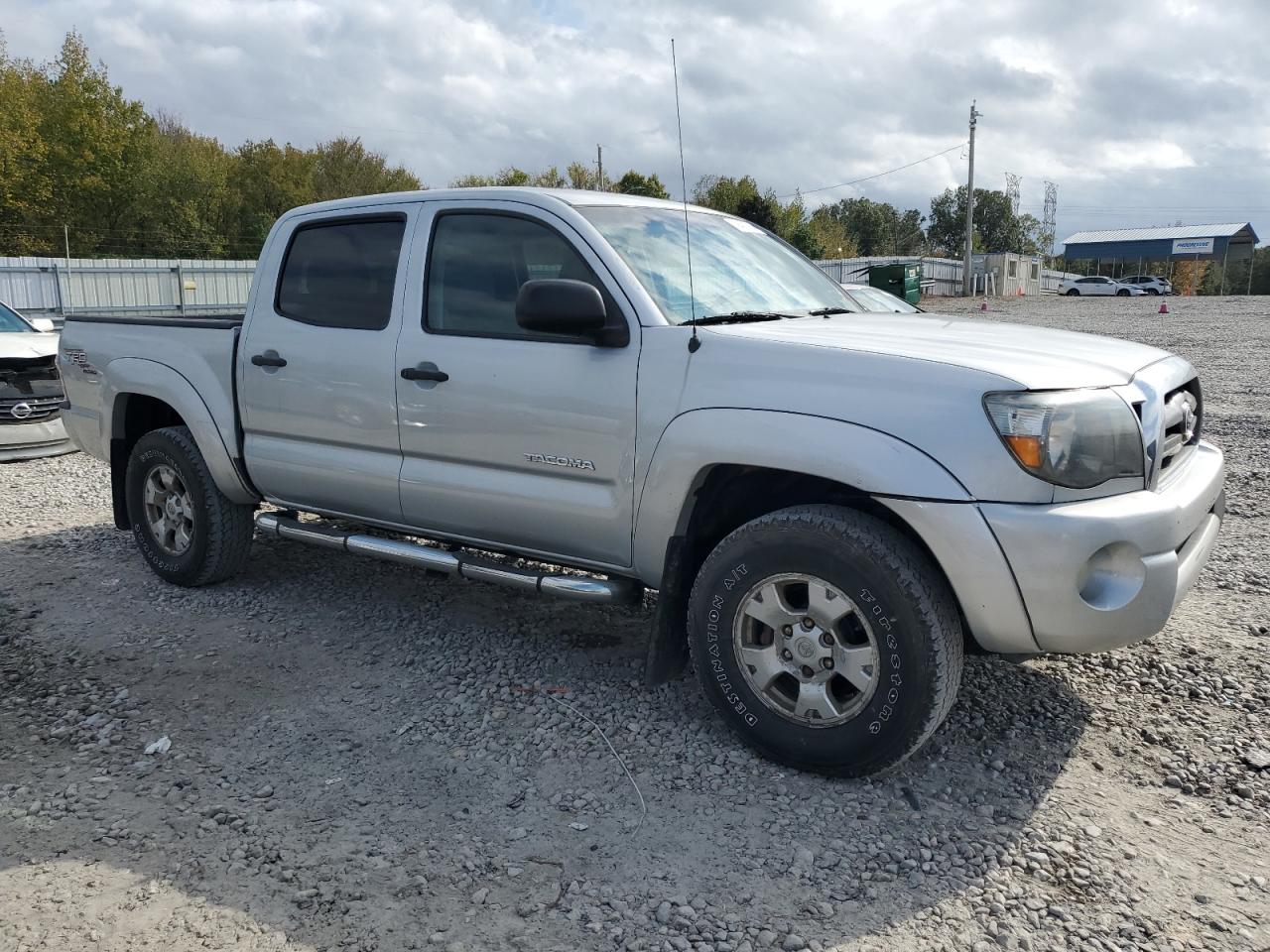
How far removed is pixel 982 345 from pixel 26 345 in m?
9.00

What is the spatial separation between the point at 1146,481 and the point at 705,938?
188 centimetres

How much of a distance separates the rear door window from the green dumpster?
2943cm

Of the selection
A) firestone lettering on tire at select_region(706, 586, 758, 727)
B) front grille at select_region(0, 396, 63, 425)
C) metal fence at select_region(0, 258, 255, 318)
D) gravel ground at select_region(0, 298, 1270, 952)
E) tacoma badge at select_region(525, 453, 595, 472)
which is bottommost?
gravel ground at select_region(0, 298, 1270, 952)

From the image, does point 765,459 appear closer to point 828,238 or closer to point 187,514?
point 187,514

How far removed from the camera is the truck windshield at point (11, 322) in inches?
399

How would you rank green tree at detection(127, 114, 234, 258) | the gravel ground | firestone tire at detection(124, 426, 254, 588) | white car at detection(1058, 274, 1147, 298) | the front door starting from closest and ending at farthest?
the gravel ground → the front door → firestone tire at detection(124, 426, 254, 588) → green tree at detection(127, 114, 234, 258) → white car at detection(1058, 274, 1147, 298)

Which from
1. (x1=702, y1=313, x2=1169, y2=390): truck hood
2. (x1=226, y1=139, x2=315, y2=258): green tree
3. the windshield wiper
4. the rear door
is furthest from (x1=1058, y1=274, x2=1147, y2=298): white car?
the rear door

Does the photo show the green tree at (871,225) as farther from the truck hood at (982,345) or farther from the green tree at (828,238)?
the truck hood at (982,345)

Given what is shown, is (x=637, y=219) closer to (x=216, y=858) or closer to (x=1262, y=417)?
(x=216, y=858)

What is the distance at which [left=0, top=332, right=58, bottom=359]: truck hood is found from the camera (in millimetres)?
9180

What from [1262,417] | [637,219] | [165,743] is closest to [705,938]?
[165,743]

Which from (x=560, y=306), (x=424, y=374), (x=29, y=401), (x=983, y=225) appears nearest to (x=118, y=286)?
(x=29, y=401)

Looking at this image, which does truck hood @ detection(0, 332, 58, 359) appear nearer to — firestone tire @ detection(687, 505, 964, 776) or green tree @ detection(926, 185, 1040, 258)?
firestone tire @ detection(687, 505, 964, 776)

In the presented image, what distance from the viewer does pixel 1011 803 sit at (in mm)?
3293
